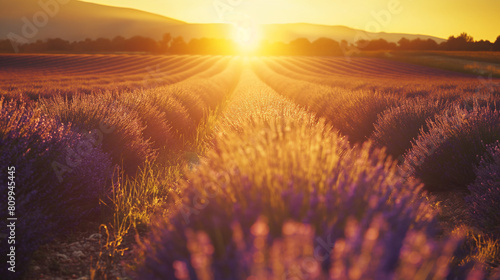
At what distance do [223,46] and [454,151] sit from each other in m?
97.0

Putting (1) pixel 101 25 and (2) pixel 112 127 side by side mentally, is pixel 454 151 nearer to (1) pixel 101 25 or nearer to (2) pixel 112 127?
(2) pixel 112 127

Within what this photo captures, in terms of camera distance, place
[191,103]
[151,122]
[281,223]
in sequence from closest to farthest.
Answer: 1. [281,223]
2. [151,122]
3. [191,103]

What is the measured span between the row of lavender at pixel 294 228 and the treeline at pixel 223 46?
56.9 meters

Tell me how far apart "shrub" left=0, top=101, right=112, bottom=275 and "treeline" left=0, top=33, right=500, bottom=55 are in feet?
188

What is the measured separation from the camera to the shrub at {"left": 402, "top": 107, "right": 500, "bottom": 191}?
4575 millimetres

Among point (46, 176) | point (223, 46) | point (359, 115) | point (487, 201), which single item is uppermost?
point (223, 46)

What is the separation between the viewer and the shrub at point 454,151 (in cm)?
457

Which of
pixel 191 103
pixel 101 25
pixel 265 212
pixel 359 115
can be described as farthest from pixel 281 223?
pixel 101 25

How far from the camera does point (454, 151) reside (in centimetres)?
471

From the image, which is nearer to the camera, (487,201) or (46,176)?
(46,176)

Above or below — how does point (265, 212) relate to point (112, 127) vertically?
above

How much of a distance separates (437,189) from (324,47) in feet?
241

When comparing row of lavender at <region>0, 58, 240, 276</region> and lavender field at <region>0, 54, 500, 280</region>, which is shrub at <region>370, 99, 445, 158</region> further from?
row of lavender at <region>0, 58, 240, 276</region>

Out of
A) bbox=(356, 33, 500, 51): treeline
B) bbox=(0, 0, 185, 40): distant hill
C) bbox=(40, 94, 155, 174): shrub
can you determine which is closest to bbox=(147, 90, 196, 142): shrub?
bbox=(40, 94, 155, 174): shrub
